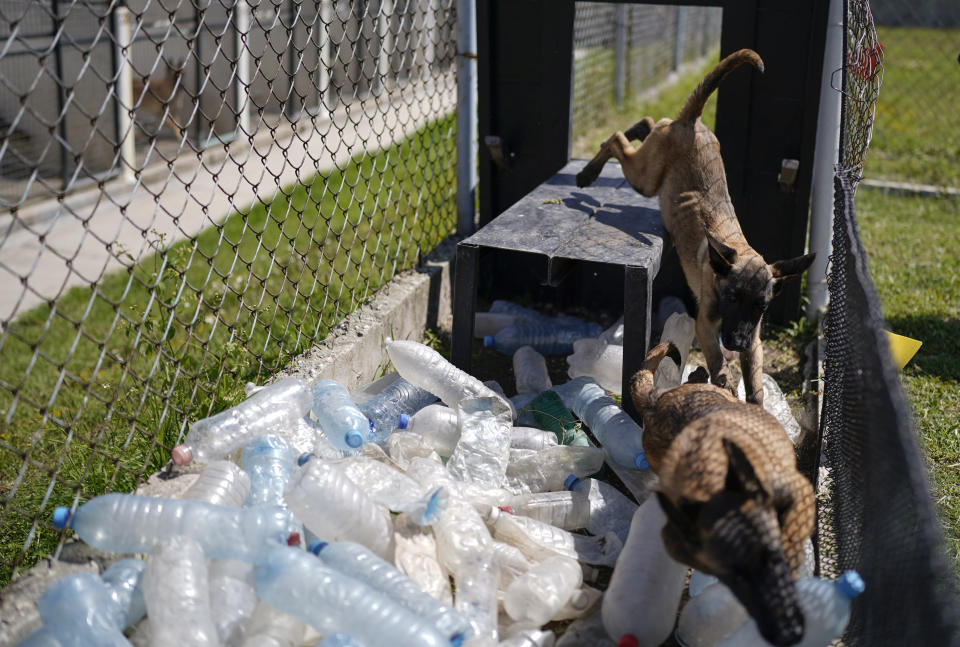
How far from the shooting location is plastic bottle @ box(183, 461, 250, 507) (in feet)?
10.6

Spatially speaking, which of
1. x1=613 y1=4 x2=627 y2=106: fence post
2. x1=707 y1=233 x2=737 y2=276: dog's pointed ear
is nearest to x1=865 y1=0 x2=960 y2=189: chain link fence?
x1=707 y1=233 x2=737 y2=276: dog's pointed ear

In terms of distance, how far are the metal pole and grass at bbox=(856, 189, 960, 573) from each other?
289cm

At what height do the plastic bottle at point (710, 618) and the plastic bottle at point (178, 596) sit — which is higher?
the plastic bottle at point (178, 596)

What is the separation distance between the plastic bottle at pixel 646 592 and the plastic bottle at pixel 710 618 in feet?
0.21

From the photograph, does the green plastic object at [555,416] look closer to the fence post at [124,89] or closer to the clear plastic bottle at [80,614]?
the clear plastic bottle at [80,614]

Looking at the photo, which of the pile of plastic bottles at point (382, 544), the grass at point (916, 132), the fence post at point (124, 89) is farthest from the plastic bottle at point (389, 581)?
the fence post at point (124, 89)

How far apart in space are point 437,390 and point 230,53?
23.9ft

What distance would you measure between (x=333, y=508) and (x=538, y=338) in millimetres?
2591

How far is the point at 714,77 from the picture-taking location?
4.91m

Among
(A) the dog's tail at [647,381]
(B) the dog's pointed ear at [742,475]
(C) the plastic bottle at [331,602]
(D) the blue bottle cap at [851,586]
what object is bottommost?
(C) the plastic bottle at [331,602]

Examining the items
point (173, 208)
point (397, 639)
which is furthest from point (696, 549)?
point (173, 208)

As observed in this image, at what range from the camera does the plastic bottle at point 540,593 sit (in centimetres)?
299

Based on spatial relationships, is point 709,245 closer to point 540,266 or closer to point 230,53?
point 540,266

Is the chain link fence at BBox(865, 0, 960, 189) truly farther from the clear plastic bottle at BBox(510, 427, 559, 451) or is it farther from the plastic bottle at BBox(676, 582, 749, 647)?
the plastic bottle at BBox(676, 582, 749, 647)
